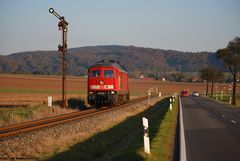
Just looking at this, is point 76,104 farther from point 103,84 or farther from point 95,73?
point 103,84

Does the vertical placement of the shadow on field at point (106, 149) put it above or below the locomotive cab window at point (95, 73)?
below

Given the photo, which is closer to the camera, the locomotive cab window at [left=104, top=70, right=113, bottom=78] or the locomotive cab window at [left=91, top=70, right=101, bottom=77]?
the locomotive cab window at [left=104, top=70, right=113, bottom=78]

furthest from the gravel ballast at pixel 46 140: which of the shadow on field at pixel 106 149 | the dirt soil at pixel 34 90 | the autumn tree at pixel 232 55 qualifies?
the autumn tree at pixel 232 55

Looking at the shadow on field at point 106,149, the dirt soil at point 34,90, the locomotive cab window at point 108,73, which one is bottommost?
the shadow on field at point 106,149

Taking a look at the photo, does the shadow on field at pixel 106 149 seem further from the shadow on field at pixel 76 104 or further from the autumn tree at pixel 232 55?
the autumn tree at pixel 232 55

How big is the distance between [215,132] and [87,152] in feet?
20.4

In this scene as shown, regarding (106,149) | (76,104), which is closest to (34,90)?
(76,104)

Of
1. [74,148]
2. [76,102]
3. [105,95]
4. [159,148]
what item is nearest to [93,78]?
[105,95]

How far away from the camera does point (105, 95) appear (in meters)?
33.9

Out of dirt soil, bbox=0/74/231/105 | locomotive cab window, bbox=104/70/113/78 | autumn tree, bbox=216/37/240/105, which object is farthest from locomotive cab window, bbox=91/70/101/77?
autumn tree, bbox=216/37/240/105

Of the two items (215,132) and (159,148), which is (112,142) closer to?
(215,132)

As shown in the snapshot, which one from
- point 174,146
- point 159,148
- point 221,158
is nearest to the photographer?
point 221,158

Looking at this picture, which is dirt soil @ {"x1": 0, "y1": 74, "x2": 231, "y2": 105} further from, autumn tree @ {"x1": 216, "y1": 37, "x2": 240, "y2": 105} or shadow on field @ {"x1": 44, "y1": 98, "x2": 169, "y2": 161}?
shadow on field @ {"x1": 44, "y1": 98, "x2": 169, "y2": 161}

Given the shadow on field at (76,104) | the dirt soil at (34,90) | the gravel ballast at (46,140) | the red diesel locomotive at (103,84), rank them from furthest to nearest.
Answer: the dirt soil at (34,90), the shadow on field at (76,104), the red diesel locomotive at (103,84), the gravel ballast at (46,140)
